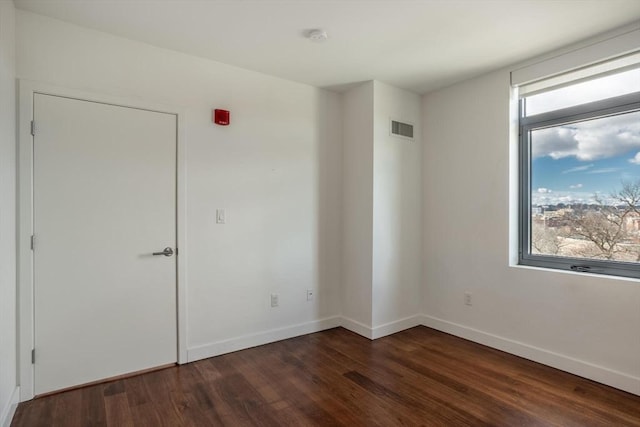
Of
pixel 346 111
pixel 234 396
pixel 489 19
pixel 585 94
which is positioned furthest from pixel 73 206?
pixel 585 94

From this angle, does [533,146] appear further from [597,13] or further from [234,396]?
[234,396]

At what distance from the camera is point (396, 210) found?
12.1 feet

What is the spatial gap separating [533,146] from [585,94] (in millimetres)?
526

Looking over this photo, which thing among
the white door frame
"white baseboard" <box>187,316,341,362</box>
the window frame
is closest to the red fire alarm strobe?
the white door frame

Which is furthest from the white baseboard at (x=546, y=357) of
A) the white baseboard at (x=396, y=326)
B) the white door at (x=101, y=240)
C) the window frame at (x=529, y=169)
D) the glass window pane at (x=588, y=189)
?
the white door at (x=101, y=240)

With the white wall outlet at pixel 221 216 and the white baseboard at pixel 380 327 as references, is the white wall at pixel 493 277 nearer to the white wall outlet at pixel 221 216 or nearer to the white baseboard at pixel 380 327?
the white baseboard at pixel 380 327

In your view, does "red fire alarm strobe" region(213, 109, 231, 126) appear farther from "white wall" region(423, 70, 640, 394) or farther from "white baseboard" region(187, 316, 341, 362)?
"white wall" region(423, 70, 640, 394)

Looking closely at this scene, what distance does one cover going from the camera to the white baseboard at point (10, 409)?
6.30 feet

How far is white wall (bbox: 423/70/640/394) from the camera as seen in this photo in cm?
256

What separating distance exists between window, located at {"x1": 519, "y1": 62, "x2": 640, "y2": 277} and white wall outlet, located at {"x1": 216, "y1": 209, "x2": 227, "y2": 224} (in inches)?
105

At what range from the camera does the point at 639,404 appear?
7.47 feet

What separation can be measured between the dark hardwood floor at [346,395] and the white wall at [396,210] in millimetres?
693

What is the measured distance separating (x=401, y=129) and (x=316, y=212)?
1262 millimetres

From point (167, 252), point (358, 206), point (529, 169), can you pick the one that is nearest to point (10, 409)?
point (167, 252)
